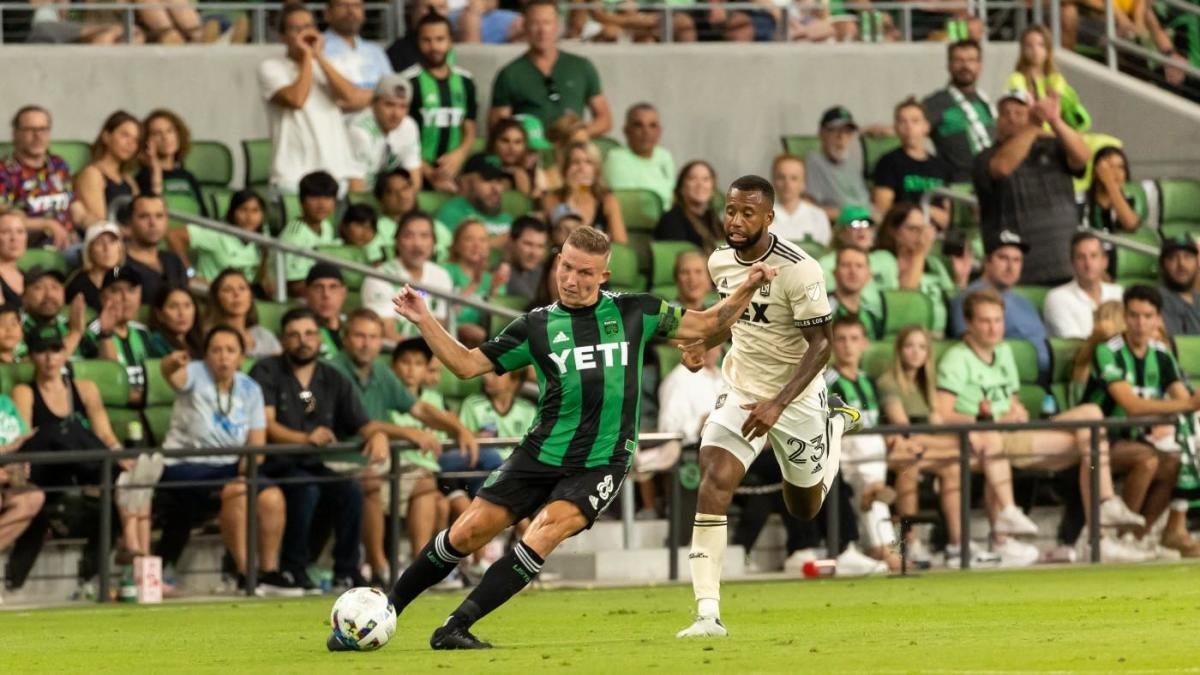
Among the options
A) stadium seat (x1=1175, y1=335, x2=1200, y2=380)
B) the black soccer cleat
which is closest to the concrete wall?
stadium seat (x1=1175, y1=335, x2=1200, y2=380)

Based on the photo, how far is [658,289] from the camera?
18734mm

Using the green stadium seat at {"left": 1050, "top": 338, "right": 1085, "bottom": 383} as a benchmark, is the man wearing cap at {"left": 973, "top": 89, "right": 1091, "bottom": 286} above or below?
above

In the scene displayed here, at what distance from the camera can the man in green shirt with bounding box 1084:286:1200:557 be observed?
18.0 meters

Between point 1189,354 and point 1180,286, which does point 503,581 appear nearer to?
point 1189,354

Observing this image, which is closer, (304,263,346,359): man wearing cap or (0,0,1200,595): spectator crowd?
(0,0,1200,595): spectator crowd

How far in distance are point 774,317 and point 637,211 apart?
25.0 ft

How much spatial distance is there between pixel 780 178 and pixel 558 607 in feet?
21.3

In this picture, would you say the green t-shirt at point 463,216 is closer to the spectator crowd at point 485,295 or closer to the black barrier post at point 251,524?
the spectator crowd at point 485,295

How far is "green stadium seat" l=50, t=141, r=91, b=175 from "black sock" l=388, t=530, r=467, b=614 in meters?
8.25

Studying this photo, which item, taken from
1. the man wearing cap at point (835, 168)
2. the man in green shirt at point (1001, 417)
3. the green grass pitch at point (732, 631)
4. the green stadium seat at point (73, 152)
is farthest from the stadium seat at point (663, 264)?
the green stadium seat at point (73, 152)

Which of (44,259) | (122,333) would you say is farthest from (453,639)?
(44,259)

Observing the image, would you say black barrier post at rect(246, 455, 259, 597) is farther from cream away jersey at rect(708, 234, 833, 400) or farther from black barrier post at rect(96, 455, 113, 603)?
cream away jersey at rect(708, 234, 833, 400)

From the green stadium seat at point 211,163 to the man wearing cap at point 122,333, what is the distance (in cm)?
318

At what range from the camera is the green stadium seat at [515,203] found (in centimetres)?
1948
